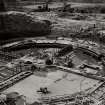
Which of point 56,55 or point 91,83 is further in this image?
point 56,55

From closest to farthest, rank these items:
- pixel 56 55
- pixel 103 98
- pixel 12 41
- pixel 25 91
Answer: pixel 103 98 → pixel 25 91 → pixel 56 55 → pixel 12 41

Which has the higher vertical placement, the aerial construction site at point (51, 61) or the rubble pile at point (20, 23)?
the rubble pile at point (20, 23)

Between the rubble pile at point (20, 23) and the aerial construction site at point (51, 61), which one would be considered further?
the rubble pile at point (20, 23)

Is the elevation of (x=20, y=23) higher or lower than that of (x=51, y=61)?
higher

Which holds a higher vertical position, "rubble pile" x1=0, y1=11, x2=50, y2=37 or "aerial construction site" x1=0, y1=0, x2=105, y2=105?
"rubble pile" x1=0, y1=11, x2=50, y2=37

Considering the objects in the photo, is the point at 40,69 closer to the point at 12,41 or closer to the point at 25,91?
the point at 25,91

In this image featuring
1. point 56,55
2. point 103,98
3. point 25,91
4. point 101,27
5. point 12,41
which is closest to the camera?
point 103,98

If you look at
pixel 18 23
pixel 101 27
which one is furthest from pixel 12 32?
pixel 101 27

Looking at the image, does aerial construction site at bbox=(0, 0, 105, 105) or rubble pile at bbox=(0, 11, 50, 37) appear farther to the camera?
rubble pile at bbox=(0, 11, 50, 37)
